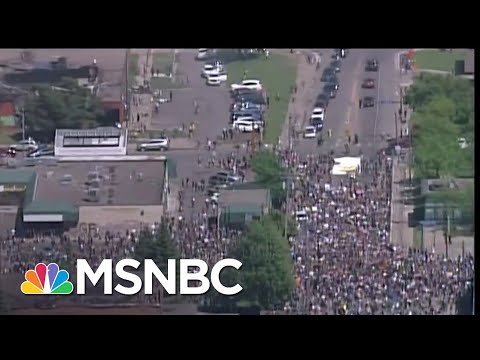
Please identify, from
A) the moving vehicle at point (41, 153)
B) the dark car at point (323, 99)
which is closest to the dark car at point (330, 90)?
the dark car at point (323, 99)

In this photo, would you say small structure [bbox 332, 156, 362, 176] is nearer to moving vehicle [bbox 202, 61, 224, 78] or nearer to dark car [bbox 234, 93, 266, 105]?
dark car [bbox 234, 93, 266, 105]

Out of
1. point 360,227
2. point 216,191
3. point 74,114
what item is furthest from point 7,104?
point 360,227

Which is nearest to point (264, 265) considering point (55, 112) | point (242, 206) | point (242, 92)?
point (242, 206)

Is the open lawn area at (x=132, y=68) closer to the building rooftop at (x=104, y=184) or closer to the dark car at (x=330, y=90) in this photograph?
the building rooftop at (x=104, y=184)

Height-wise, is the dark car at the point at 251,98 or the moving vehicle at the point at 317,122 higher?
the dark car at the point at 251,98

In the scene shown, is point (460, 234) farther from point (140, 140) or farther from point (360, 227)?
point (140, 140)

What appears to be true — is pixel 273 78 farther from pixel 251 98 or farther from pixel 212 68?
pixel 212 68
